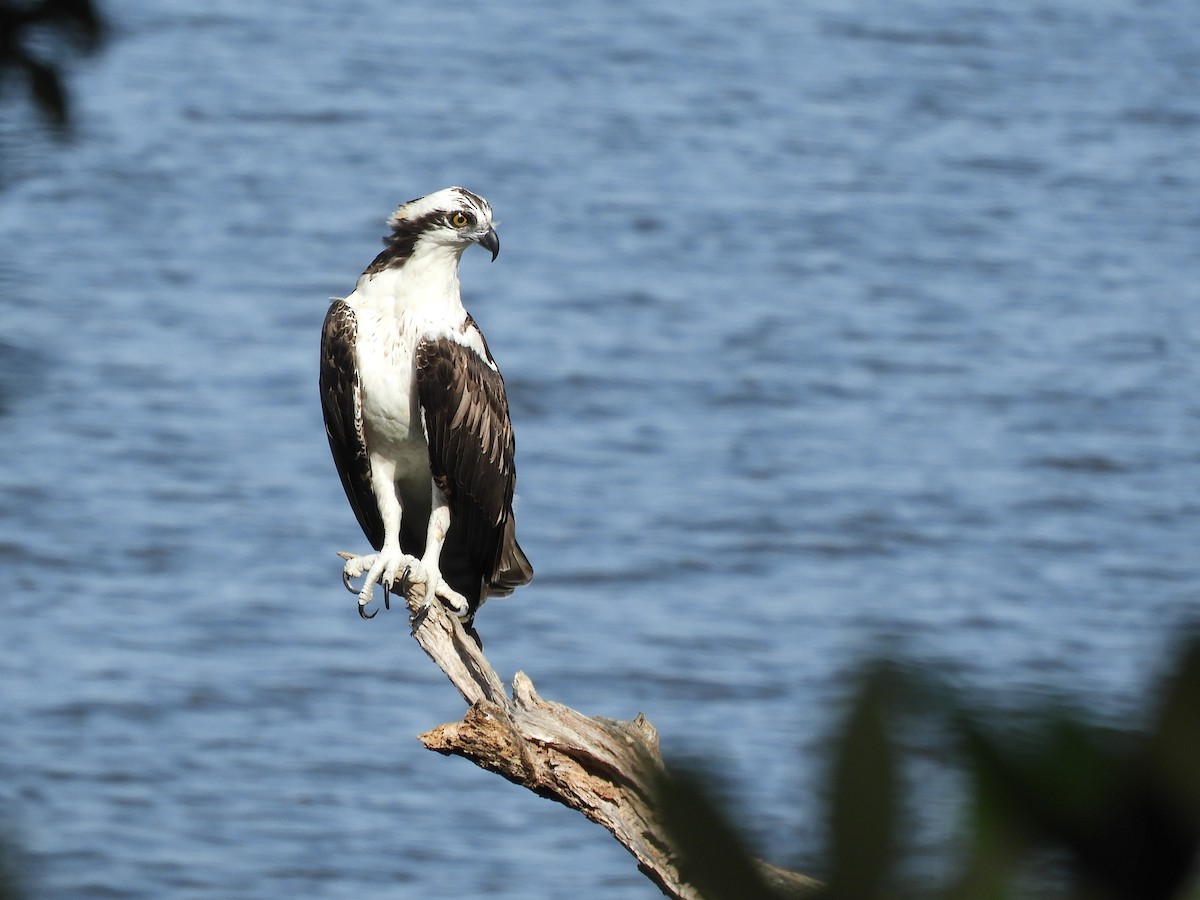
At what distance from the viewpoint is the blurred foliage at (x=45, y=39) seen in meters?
1.86

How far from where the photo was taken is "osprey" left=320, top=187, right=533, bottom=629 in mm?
5473

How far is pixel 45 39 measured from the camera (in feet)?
6.18

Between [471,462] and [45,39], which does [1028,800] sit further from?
[471,462]

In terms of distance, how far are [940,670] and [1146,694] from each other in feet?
0.36

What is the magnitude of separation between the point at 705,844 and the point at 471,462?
4668 millimetres

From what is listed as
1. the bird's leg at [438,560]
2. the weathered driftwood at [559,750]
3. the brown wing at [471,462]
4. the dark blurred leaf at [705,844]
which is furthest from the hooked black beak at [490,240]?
the dark blurred leaf at [705,844]

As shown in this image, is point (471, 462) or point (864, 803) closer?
point (864, 803)

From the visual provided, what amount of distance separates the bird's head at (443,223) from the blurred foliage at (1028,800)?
4.64m

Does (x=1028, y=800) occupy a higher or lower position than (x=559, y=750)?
higher

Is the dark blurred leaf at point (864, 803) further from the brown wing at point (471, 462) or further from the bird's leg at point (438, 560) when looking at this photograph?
the brown wing at point (471, 462)

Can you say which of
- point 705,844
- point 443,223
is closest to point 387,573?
point 443,223

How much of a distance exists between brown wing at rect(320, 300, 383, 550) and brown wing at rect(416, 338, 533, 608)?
22 centimetres

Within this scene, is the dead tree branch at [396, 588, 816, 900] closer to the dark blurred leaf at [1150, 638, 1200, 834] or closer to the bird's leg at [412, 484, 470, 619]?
the bird's leg at [412, 484, 470, 619]

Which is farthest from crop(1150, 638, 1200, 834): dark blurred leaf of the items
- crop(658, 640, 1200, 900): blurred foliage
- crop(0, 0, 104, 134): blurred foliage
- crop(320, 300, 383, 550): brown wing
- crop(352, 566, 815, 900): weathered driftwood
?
crop(320, 300, 383, 550): brown wing
